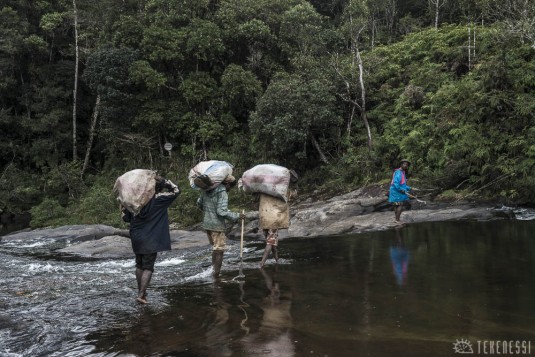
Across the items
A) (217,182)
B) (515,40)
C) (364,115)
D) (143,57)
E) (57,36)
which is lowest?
(217,182)

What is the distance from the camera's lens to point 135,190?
19.1 feet

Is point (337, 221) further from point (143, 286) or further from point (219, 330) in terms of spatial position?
point (219, 330)

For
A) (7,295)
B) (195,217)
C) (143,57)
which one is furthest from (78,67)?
(7,295)

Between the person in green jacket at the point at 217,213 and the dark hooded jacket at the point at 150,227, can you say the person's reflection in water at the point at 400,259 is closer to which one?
the person in green jacket at the point at 217,213

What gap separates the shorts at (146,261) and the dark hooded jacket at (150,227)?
0.10m

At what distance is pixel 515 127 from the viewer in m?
15.4

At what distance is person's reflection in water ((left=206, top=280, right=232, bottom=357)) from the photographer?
4047mm

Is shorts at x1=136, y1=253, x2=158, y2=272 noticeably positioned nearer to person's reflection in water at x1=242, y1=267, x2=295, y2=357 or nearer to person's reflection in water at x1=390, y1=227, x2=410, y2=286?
person's reflection in water at x1=242, y1=267, x2=295, y2=357

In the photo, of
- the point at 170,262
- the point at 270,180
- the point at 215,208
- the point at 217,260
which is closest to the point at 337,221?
the point at 170,262

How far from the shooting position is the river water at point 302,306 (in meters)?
4.12

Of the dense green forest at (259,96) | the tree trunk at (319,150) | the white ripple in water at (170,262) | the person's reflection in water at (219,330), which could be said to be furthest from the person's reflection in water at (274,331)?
the tree trunk at (319,150)

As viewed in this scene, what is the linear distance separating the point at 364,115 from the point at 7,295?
642 inches

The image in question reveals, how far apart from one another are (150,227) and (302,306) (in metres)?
2.13

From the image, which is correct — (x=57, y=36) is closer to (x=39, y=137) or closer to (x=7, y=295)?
(x=39, y=137)
